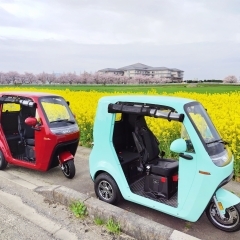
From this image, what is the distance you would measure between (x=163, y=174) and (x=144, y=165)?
1.18ft

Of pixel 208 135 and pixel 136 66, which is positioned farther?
pixel 136 66

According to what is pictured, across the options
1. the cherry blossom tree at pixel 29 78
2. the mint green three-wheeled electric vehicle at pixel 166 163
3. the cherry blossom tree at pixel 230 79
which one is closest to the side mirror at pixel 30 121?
the mint green three-wheeled electric vehicle at pixel 166 163

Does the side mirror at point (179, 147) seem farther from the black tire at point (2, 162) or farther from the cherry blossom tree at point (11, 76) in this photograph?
the cherry blossom tree at point (11, 76)

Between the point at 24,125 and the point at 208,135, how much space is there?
4202 millimetres

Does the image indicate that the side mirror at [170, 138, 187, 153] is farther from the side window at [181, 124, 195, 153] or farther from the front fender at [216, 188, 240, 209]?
the front fender at [216, 188, 240, 209]

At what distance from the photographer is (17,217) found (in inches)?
147

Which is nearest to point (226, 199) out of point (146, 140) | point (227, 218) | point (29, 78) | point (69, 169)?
point (227, 218)

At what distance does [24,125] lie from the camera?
599cm

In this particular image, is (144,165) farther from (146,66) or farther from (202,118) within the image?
(146,66)

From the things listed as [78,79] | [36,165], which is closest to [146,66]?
[78,79]

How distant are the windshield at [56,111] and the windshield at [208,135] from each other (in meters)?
2.81

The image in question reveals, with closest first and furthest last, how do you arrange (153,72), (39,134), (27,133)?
(39,134) < (27,133) < (153,72)

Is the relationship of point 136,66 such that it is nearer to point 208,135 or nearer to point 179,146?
point 208,135

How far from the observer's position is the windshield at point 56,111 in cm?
520
